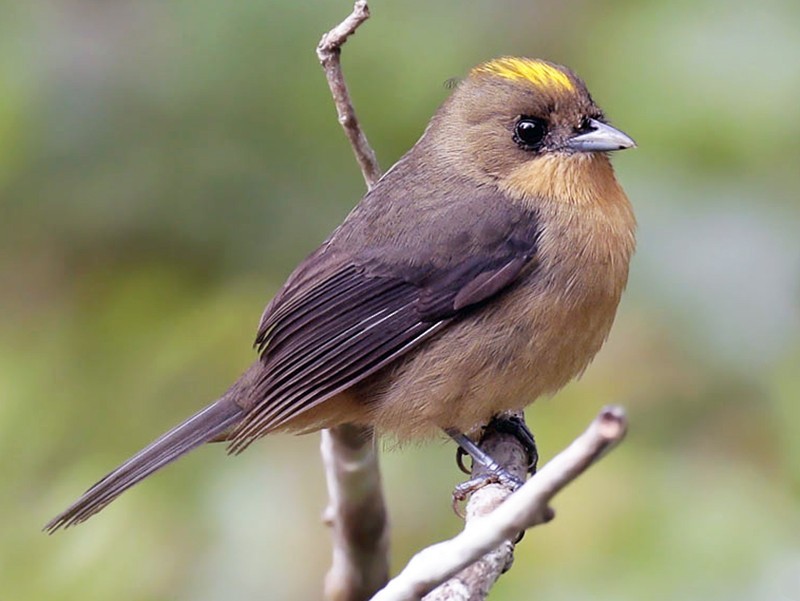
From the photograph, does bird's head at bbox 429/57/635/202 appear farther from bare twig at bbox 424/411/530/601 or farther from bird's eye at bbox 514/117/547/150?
bare twig at bbox 424/411/530/601

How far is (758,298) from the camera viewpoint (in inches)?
132

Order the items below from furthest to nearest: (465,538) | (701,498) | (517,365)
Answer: (517,365) → (701,498) → (465,538)

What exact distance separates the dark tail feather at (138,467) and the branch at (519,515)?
4.65 feet

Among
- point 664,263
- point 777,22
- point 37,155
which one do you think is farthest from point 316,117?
point 777,22

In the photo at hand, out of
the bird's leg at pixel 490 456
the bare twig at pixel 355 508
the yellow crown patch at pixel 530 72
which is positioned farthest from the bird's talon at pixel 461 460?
the yellow crown patch at pixel 530 72

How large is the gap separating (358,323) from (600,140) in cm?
81

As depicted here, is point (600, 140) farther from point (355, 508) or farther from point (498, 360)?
point (355, 508)

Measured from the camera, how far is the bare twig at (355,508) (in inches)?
137

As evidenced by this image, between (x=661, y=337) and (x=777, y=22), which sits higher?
(x=777, y=22)

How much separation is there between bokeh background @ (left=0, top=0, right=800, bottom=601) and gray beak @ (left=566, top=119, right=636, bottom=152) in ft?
0.58

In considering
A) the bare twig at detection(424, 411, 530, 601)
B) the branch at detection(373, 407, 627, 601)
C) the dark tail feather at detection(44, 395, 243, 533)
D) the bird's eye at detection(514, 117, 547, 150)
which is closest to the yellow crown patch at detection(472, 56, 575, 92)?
the bird's eye at detection(514, 117, 547, 150)

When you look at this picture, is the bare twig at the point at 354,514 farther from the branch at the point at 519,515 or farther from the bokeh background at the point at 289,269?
the branch at the point at 519,515

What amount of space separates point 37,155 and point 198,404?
896 mm

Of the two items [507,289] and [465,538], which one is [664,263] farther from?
[465,538]
